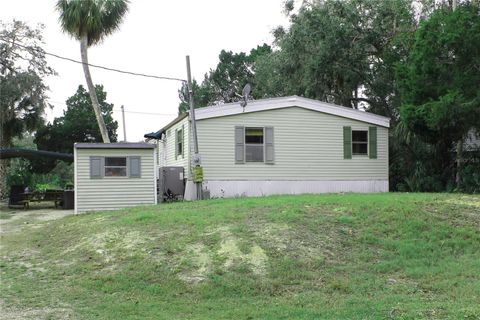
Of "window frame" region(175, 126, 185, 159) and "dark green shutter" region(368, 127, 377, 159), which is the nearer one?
"window frame" region(175, 126, 185, 159)

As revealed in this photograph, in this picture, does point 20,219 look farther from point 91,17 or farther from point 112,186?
point 91,17

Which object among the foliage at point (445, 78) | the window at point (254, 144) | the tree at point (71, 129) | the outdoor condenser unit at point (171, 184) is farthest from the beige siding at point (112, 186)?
the tree at point (71, 129)

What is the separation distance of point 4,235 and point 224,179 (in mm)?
7586

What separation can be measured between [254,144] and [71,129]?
20.0 m

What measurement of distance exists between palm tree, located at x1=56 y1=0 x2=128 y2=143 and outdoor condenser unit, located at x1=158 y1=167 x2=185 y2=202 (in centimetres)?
706

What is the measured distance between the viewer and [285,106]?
18.7 metres

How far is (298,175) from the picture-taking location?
742 inches

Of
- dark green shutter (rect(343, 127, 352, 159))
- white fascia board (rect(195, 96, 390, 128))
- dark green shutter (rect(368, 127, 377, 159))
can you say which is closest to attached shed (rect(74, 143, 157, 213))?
white fascia board (rect(195, 96, 390, 128))

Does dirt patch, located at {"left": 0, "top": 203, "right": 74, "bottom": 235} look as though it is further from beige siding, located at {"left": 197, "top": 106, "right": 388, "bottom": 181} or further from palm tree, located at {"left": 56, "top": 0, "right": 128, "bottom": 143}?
palm tree, located at {"left": 56, "top": 0, "right": 128, "bottom": 143}

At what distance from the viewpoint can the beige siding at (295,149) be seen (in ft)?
59.2

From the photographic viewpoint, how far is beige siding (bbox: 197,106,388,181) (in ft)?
59.2

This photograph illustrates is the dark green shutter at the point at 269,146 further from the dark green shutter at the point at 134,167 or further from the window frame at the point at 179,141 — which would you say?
the dark green shutter at the point at 134,167

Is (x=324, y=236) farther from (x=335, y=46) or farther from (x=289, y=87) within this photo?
(x=289, y=87)

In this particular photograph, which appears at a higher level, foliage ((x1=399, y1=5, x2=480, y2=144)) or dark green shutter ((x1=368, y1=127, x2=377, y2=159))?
foliage ((x1=399, y1=5, x2=480, y2=144))
